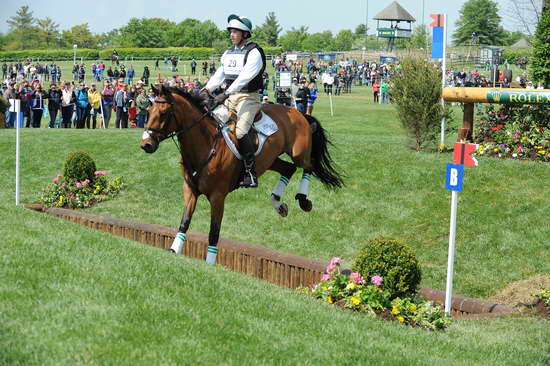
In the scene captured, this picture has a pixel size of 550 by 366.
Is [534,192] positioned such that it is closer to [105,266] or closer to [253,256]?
[253,256]

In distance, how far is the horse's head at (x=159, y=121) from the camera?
391 inches

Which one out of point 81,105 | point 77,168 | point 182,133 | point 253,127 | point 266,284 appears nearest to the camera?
point 266,284

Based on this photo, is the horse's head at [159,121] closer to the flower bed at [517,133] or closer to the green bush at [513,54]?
the flower bed at [517,133]

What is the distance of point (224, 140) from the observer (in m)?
11.0

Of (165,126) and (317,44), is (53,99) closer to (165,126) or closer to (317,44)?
(165,126)

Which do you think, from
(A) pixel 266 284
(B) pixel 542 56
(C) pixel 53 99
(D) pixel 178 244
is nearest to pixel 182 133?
(D) pixel 178 244

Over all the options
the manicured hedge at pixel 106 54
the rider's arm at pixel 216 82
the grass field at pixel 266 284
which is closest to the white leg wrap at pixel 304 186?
the grass field at pixel 266 284

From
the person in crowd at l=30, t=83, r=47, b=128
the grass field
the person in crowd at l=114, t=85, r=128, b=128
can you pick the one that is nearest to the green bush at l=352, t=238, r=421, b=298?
the grass field

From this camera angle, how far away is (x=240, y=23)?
10.8 metres

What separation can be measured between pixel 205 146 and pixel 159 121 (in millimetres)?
864

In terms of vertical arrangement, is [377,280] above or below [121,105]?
below

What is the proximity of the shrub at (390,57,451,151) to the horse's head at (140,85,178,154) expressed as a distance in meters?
9.39

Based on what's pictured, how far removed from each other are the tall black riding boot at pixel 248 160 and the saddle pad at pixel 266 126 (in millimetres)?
330

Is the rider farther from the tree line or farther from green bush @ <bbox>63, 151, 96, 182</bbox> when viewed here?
the tree line
